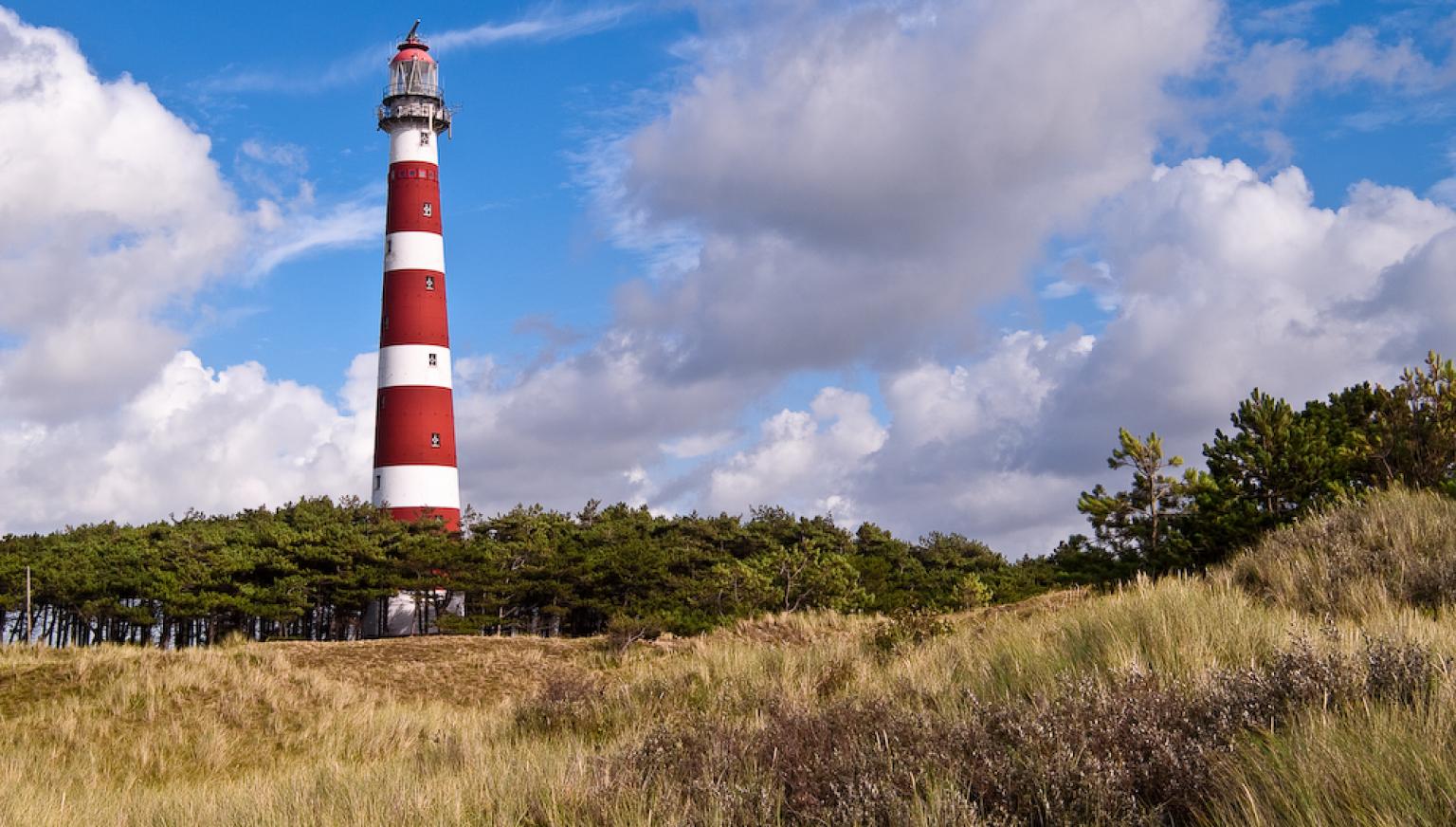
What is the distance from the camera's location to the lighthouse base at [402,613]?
50344 millimetres

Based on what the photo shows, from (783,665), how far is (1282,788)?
757 cm

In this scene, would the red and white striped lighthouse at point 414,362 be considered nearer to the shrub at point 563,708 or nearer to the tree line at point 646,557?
the tree line at point 646,557

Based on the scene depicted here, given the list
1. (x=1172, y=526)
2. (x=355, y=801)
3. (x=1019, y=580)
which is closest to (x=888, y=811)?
(x=355, y=801)

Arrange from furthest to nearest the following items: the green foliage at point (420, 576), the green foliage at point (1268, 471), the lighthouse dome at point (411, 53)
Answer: the lighthouse dome at point (411, 53)
the green foliage at point (420, 576)
the green foliage at point (1268, 471)

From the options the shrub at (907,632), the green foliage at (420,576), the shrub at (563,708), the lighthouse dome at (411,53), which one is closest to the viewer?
the shrub at (563,708)

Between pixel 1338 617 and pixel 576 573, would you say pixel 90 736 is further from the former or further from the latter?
pixel 576 573

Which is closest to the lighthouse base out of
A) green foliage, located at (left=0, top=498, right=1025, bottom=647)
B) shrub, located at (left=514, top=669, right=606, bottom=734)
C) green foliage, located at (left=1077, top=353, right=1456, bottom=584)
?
green foliage, located at (left=0, top=498, right=1025, bottom=647)

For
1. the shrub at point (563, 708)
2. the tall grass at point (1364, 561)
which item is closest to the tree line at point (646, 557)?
the tall grass at point (1364, 561)

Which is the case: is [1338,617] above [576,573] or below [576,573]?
below

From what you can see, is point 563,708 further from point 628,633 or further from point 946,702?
point 628,633

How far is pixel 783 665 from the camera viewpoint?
1204 centimetres

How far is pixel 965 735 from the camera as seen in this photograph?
20.6 feet

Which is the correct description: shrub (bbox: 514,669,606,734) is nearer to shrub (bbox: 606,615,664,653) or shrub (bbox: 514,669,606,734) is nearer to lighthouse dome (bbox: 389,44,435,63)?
shrub (bbox: 606,615,664,653)

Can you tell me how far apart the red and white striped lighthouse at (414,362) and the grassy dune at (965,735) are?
2625 cm
